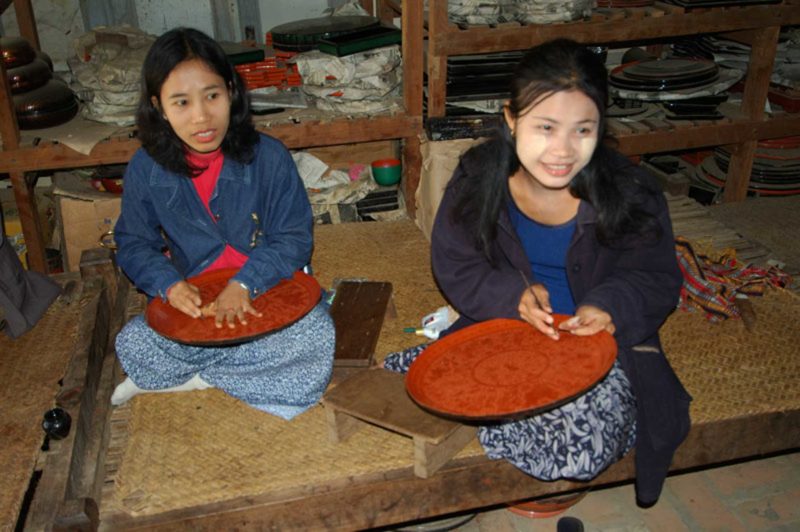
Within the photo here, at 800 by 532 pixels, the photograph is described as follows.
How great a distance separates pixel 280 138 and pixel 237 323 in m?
1.76

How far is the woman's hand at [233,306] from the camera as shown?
224cm

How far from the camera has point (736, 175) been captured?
14.3 ft

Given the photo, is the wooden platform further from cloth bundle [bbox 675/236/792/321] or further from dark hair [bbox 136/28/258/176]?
dark hair [bbox 136/28/258/176]

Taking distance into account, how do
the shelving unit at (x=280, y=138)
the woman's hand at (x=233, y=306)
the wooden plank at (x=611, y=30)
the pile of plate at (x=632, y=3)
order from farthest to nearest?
1. the pile of plate at (x=632, y=3)
2. the wooden plank at (x=611, y=30)
3. the shelving unit at (x=280, y=138)
4. the woman's hand at (x=233, y=306)

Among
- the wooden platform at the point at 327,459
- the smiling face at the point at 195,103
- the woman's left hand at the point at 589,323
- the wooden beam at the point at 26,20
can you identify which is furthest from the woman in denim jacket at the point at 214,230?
the wooden beam at the point at 26,20

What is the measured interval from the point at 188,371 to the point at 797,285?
278cm

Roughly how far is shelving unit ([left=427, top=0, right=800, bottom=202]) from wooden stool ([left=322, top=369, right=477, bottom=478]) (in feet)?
6.33

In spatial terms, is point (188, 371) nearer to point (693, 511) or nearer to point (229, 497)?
point (229, 497)

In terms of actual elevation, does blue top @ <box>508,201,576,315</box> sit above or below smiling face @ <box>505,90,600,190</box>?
below

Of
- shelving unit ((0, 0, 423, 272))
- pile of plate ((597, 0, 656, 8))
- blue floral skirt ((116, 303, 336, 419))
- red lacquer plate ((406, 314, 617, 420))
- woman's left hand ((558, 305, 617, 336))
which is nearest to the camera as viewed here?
red lacquer plate ((406, 314, 617, 420))

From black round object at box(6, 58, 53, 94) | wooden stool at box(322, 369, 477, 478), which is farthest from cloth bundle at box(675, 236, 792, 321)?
black round object at box(6, 58, 53, 94)

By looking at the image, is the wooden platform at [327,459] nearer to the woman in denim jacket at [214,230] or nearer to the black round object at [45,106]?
the woman in denim jacket at [214,230]

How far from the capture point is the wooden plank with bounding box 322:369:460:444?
6.93 feet

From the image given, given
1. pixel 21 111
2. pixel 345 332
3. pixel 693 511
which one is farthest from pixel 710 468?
pixel 21 111
